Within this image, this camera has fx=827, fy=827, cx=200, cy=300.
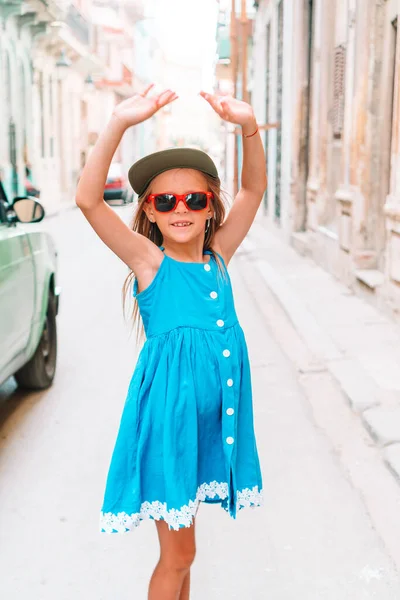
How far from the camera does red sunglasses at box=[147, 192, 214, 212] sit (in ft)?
8.22

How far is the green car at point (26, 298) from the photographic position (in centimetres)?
485

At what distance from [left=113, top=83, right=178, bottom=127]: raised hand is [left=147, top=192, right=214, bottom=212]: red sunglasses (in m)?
0.25

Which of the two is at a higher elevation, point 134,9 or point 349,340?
point 134,9

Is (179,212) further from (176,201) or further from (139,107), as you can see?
(139,107)

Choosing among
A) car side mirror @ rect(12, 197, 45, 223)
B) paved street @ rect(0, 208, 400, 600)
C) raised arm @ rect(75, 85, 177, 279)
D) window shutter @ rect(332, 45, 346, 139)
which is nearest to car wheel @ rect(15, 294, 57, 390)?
paved street @ rect(0, 208, 400, 600)

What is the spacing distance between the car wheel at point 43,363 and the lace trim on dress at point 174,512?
11.7ft

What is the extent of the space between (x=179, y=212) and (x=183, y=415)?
61cm

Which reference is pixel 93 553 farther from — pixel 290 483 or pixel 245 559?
pixel 290 483

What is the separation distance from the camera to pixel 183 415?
2.39 m

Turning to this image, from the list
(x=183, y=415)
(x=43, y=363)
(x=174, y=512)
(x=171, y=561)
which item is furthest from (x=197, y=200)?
(x=43, y=363)

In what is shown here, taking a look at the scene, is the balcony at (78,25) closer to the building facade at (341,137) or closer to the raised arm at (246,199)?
the building facade at (341,137)

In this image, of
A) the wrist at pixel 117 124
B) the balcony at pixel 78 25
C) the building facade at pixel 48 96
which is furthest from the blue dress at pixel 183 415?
the balcony at pixel 78 25

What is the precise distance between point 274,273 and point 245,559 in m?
9.03

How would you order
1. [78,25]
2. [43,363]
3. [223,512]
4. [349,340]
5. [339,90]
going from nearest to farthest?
[223,512], [43,363], [349,340], [339,90], [78,25]
